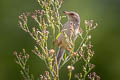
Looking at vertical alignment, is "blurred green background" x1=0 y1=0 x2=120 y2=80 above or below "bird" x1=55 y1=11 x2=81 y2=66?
below

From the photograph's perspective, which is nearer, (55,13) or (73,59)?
(55,13)

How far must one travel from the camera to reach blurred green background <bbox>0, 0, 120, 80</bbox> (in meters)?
11.5

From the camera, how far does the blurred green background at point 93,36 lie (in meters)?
11.5

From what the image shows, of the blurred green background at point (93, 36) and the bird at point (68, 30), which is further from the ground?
the bird at point (68, 30)

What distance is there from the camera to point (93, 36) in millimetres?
12211

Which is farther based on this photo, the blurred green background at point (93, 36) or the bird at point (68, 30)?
the blurred green background at point (93, 36)

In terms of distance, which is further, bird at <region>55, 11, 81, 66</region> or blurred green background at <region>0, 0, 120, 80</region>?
blurred green background at <region>0, 0, 120, 80</region>

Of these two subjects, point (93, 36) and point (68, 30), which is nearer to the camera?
point (68, 30)

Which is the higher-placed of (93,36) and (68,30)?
(68,30)
